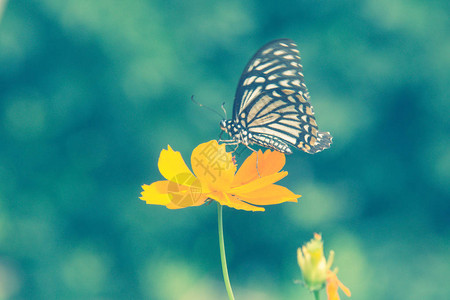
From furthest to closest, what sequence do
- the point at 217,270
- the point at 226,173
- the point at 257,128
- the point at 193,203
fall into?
the point at 217,270 → the point at 257,128 → the point at 226,173 → the point at 193,203

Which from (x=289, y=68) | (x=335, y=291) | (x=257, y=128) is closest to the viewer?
(x=335, y=291)

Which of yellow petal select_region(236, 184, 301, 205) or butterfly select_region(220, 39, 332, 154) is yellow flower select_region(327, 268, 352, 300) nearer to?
yellow petal select_region(236, 184, 301, 205)

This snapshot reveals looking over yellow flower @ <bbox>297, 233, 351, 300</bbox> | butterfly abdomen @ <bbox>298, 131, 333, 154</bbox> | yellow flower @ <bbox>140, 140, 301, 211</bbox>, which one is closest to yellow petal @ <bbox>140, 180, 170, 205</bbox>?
yellow flower @ <bbox>140, 140, 301, 211</bbox>

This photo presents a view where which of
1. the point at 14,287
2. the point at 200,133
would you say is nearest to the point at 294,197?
the point at 200,133

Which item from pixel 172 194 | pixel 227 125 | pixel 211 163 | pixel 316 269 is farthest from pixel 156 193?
pixel 227 125

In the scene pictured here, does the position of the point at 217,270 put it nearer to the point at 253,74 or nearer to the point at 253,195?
the point at 253,74

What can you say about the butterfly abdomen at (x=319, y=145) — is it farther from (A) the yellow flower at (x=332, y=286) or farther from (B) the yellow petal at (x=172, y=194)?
(A) the yellow flower at (x=332, y=286)

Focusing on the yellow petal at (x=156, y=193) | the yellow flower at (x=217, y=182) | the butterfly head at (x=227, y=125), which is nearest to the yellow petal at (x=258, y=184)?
the yellow flower at (x=217, y=182)
